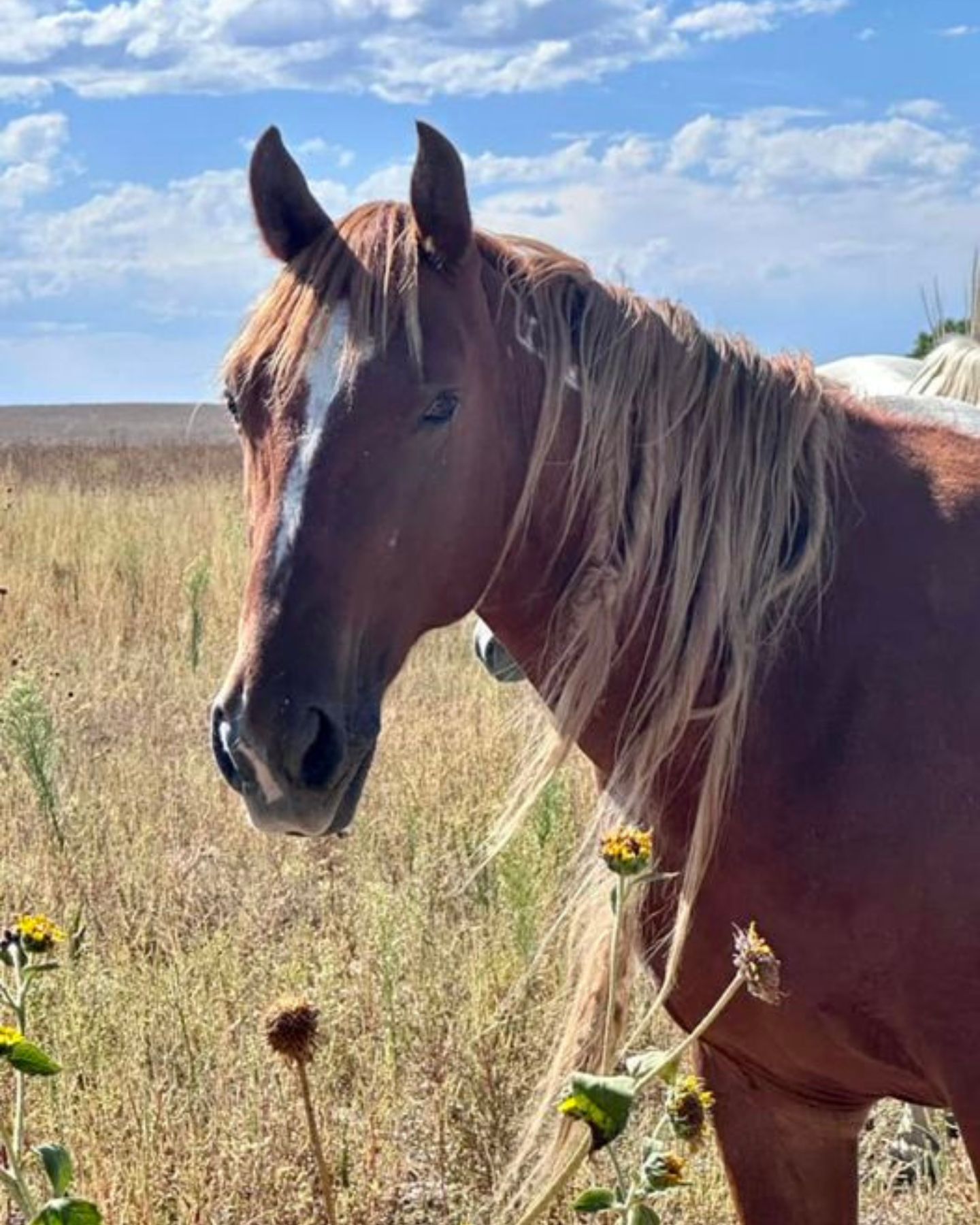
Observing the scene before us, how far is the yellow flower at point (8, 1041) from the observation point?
1.12 m

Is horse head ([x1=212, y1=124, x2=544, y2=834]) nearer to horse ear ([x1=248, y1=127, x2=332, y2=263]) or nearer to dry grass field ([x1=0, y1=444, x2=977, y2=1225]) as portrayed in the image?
horse ear ([x1=248, y1=127, x2=332, y2=263])

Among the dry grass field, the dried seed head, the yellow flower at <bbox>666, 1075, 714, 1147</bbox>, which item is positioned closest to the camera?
the yellow flower at <bbox>666, 1075, 714, 1147</bbox>

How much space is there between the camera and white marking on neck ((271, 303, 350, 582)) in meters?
1.61

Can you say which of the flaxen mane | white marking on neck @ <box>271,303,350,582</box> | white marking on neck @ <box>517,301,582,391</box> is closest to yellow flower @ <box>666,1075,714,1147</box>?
the flaxen mane

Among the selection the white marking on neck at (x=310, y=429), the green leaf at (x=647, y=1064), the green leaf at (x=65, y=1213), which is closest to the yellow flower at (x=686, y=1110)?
the green leaf at (x=647, y=1064)

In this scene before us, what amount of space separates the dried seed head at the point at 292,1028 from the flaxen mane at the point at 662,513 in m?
0.48

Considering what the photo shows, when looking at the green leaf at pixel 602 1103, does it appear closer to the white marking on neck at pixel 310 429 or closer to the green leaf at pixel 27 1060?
the green leaf at pixel 27 1060

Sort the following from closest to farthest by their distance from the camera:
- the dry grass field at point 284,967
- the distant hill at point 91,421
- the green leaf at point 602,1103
Result: the green leaf at point 602,1103
the dry grass field at point 284,967
the distant hill at point 91,421

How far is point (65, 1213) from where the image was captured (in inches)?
→ 45.1

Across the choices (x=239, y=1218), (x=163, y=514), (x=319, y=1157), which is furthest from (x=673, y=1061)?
(x=163, y=514)

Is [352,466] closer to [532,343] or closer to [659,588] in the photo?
[532,343]

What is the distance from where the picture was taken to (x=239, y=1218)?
8.05ft

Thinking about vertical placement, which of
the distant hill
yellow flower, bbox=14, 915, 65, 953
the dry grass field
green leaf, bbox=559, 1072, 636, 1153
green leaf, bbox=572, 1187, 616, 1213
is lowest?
the distant hill

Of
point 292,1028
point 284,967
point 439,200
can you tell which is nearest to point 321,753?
point 292,1028
